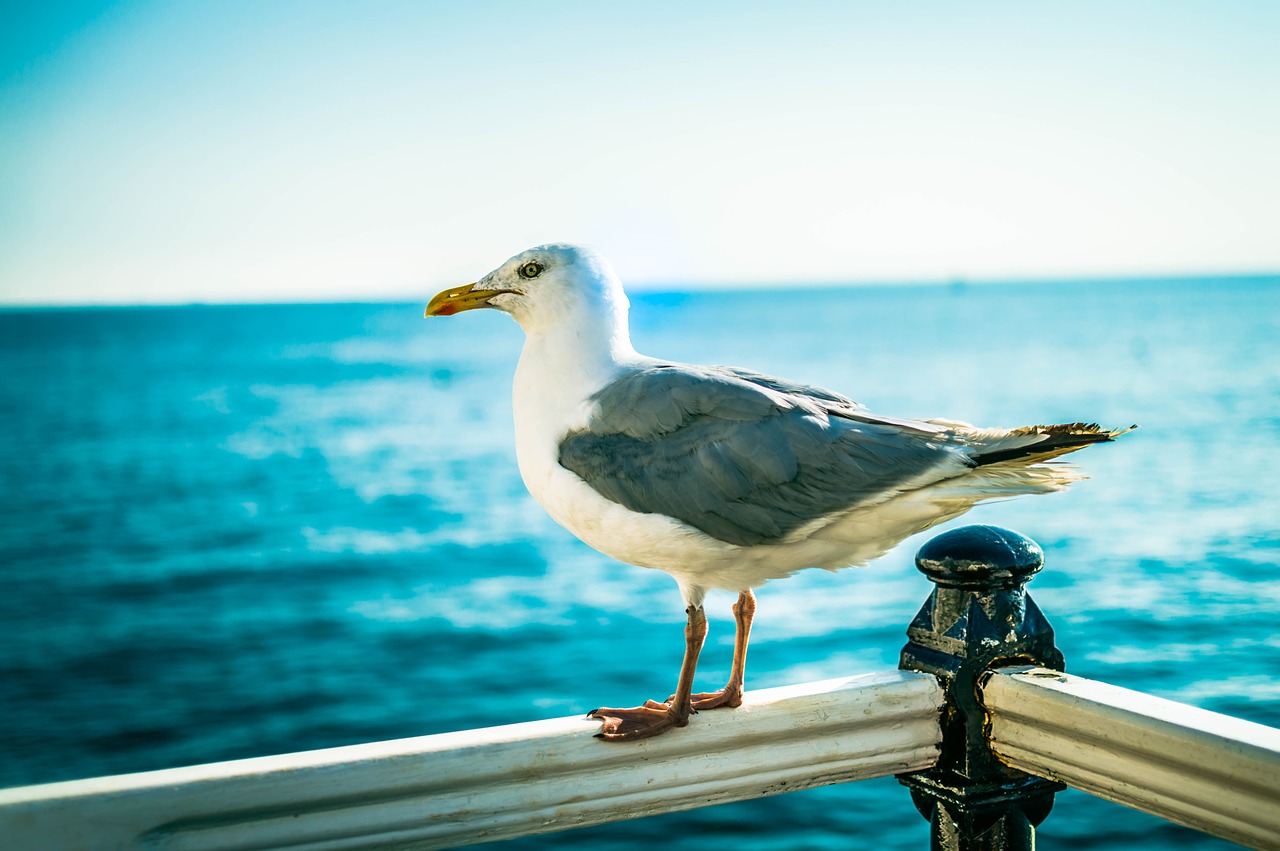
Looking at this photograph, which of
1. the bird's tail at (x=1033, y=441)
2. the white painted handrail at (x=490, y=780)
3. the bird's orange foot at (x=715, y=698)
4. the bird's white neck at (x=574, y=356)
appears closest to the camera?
the white painted handrail at (x=490, y=780)

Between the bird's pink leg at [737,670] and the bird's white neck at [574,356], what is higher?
the bird's white neck at [574,356]

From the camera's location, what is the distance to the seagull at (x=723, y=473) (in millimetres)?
2809

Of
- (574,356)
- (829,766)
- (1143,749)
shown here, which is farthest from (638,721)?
(574,356)

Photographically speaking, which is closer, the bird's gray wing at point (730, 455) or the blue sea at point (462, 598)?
the bird's gray wing at point (730, 455)

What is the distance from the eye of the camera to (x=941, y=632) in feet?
7.46

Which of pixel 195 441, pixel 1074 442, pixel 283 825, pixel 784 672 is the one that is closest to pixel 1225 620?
pixel 784 672

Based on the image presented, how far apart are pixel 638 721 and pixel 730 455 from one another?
0.74 m

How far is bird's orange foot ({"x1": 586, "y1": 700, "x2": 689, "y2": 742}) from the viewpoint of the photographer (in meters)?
2.00

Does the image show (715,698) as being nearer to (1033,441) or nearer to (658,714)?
(658,714)

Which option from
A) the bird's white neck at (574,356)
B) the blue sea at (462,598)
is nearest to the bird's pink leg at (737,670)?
the blue sea at (462,598)

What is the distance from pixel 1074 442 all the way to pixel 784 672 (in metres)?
8.53

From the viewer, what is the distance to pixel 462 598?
45.4ft

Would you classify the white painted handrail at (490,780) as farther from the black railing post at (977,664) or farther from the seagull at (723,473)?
the seagull at (723,473)

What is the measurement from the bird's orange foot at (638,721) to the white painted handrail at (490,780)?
21 mm
